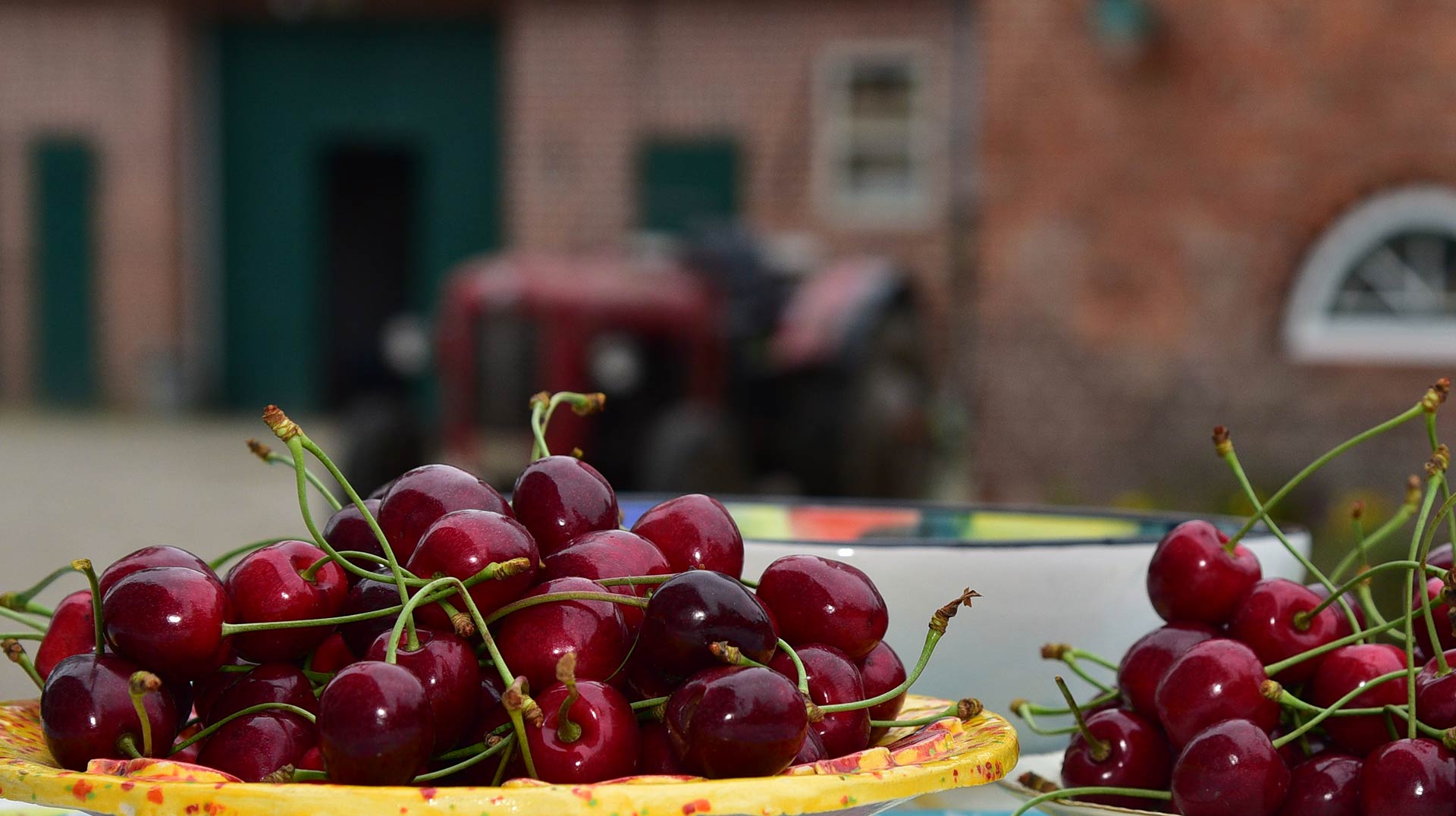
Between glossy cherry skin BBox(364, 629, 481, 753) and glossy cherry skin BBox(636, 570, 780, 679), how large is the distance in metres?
0.09

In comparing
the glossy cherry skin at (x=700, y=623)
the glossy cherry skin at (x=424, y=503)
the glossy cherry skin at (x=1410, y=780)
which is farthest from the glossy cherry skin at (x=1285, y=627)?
the glossy cherry skin at (x=424, y=503)

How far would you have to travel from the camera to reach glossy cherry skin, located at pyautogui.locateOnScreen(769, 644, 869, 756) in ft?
2.73

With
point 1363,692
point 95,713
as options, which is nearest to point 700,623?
point 95,713

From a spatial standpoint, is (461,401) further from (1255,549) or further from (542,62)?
(542,62)

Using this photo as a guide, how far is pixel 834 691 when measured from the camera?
842mm

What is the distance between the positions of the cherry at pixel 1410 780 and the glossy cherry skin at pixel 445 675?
0.45 m

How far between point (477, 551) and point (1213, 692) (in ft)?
1.35

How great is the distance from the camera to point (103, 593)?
0.83 m

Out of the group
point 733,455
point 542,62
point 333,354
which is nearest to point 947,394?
point 542,62

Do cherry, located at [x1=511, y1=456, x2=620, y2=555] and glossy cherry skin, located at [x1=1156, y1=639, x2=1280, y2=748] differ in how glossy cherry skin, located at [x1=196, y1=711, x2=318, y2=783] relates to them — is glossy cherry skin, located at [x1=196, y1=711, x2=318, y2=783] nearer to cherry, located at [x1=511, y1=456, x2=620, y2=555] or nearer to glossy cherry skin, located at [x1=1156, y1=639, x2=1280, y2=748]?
cherry, located at [x1=511, y1=456, x2=620, y2=555]

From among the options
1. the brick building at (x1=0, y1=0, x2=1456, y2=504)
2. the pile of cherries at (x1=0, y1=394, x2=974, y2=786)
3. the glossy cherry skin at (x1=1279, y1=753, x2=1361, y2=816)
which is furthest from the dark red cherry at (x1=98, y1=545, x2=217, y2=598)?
the brick building at (x1=0, y1=0, x2=1456, y2=504)

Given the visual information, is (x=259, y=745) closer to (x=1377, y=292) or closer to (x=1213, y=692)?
(x=1213, y=692)

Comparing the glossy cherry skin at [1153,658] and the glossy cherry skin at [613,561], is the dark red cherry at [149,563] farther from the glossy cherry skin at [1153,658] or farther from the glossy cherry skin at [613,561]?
the glossy cherry skin at [1153,658]

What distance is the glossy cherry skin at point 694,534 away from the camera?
0.91 meters
